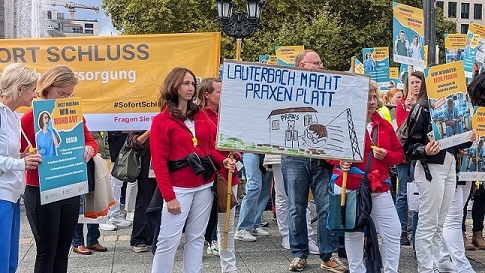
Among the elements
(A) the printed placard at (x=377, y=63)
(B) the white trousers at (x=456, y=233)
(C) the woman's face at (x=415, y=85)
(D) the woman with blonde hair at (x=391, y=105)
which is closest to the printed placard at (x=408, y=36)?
(D) the woman with blonde hair at (x=391, y=105)

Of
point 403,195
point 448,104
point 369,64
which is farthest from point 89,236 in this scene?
point 369,64

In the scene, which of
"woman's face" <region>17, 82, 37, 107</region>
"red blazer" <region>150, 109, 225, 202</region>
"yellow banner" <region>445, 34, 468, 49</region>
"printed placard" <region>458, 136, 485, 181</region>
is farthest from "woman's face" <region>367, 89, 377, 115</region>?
"yellow banner" <region>445, 34, 468, 49</region>

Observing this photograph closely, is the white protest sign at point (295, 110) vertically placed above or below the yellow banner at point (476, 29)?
below

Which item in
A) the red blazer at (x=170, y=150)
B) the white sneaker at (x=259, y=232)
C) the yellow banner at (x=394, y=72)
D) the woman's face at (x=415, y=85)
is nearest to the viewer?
the red blazer at (x=170, y=150)

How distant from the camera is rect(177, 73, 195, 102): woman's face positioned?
4969 millimetres

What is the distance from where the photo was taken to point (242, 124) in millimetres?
5082

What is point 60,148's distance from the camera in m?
4.47

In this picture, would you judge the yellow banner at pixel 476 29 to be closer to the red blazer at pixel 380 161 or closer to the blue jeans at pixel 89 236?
the red blazer at pixel 380 161

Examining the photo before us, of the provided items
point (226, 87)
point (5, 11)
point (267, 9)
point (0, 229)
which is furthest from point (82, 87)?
point (5, 11)

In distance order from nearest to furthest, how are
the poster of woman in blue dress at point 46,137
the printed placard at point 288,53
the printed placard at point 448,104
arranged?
the poster of woman in blue dress at point 46,137
the printed placard at point 448,104
the printed placard at point 288,53

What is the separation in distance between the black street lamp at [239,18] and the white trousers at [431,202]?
352 inches

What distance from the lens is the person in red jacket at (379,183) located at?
528cm

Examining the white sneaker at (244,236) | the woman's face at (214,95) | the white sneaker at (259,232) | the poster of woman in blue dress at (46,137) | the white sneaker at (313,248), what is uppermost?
the woman's face at (214,95)

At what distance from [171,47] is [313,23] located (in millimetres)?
24922
